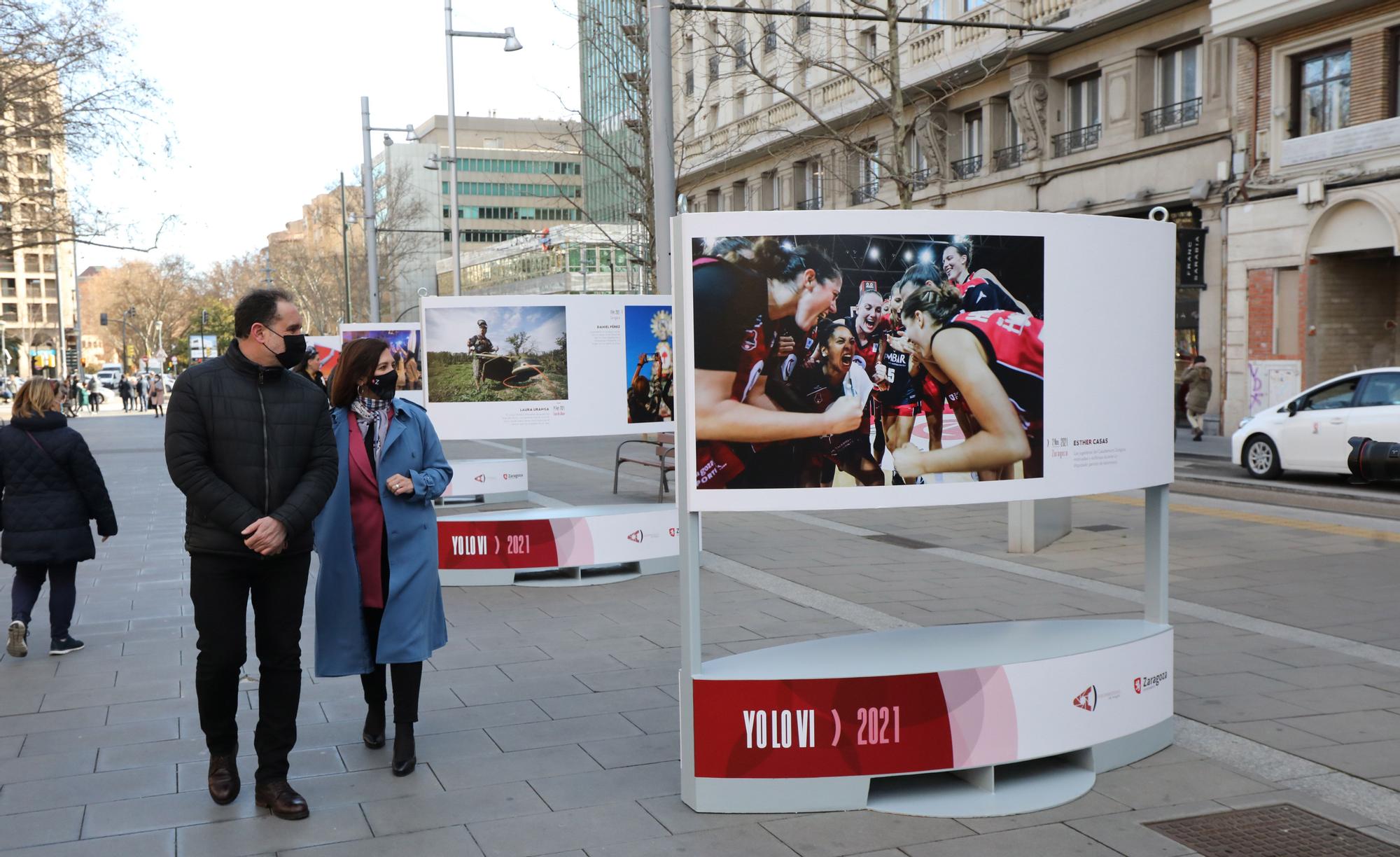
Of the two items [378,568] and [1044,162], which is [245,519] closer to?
[378,568]

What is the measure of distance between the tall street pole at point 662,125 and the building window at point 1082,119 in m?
16.9

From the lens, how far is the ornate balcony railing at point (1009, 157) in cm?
2958

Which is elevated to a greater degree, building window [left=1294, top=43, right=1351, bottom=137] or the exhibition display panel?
building window [left=1294, top=43, right=1351, bottom=137]

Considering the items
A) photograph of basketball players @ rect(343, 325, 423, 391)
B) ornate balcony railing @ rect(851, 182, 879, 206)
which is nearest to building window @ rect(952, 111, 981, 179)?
ornate balcony railing @ rect(851, 182, 879, 206)

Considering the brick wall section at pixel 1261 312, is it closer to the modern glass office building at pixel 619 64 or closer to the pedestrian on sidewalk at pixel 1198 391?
the pedestrian on sidewalk at pixel 1198 391

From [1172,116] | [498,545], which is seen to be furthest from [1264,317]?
[498,545]

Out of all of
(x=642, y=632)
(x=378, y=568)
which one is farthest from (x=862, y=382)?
(x=642, y=632)

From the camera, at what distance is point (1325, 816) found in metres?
4.48

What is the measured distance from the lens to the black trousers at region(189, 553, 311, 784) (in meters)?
4.55

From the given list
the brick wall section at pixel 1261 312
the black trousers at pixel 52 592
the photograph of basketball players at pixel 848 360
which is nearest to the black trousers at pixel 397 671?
the photograph of basketball players at pixel 848 360

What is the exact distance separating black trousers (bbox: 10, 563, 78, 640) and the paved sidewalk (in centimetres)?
27

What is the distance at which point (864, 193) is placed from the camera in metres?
35.4

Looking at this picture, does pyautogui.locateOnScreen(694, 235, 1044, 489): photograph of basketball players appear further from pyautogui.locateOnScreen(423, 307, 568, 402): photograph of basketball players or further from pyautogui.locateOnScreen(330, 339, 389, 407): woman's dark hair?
pyautogui.locateOnScreen(423, 307, 568, 402): photograph of basketball players

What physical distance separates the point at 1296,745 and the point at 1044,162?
2520 cm
